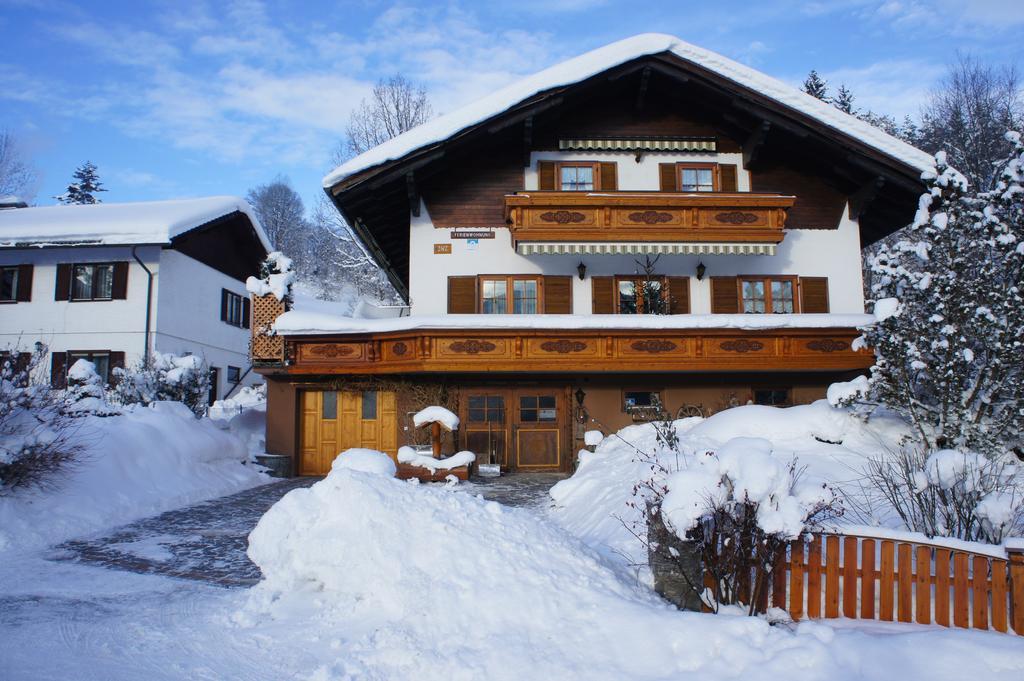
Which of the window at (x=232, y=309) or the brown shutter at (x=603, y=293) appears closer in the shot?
the brown shutter at (x=603, y=293)

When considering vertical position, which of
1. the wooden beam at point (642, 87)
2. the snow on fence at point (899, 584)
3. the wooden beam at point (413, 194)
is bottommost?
the snow on fence at point (899, 584)

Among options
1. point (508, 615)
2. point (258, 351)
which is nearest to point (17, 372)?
point (258, 351)

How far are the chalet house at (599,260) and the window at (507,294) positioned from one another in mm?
53

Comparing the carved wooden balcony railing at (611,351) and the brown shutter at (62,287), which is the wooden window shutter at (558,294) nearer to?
the carved wooden balcony railing at (611,351)

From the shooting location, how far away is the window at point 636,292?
704 inches

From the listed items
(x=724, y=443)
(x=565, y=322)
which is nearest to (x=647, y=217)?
(x=565, y=322)

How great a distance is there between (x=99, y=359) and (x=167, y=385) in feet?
25.9

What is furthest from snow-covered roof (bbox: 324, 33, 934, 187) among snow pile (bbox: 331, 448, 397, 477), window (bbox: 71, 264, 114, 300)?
window (bbox: 71, 264, 114, 300)

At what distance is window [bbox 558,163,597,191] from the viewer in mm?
18625

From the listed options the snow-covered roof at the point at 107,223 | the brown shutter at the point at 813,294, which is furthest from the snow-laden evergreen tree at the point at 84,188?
the brown shutter at the point at 813,294

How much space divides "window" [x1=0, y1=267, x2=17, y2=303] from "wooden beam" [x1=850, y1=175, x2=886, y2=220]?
87.0ft

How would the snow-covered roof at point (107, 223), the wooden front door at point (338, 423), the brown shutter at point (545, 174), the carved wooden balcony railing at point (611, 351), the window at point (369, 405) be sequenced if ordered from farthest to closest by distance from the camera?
the snow-covered roof at point (107, 223), the brown shutter at point (545, 174), the window at point (369, 405), the wooden front door at point (338, 423), the carved wooden balcony railing at point (611, 351)

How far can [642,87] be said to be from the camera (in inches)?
711

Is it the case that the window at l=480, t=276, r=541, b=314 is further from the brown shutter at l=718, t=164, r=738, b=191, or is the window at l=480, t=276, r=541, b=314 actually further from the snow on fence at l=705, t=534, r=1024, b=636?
the snow on fence at l=705, t=534, r=1024, b=636
